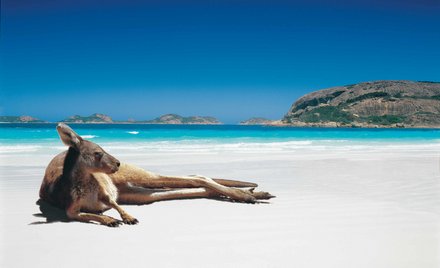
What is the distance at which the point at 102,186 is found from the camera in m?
5.30

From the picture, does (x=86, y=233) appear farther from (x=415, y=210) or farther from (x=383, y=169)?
(x=383, y=169)

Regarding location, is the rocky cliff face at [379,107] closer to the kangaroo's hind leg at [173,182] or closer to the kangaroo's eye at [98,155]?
the kangaroo's hind leg at [173,182]

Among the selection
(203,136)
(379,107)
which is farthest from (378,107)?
(203,136)

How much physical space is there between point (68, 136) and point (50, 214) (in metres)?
1.32

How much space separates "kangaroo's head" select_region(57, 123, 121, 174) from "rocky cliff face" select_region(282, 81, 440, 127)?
136189mm

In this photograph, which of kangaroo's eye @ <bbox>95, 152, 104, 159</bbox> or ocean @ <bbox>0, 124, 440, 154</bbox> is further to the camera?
ocean @ <bbox>0, 124, 440, 154</bbox>

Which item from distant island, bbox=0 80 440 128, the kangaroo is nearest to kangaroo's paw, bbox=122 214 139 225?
the kangaroo

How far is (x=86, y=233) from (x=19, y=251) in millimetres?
740

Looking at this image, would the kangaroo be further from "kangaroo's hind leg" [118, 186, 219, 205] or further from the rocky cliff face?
the rocky cliff face

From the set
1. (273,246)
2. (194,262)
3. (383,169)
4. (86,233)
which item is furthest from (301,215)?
(383,169)

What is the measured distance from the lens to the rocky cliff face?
13075 centimetres

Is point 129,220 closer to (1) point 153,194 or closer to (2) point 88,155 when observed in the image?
(2) point 88,155

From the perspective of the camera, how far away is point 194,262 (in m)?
3.73

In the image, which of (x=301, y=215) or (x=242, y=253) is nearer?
(x=242, y=253)
